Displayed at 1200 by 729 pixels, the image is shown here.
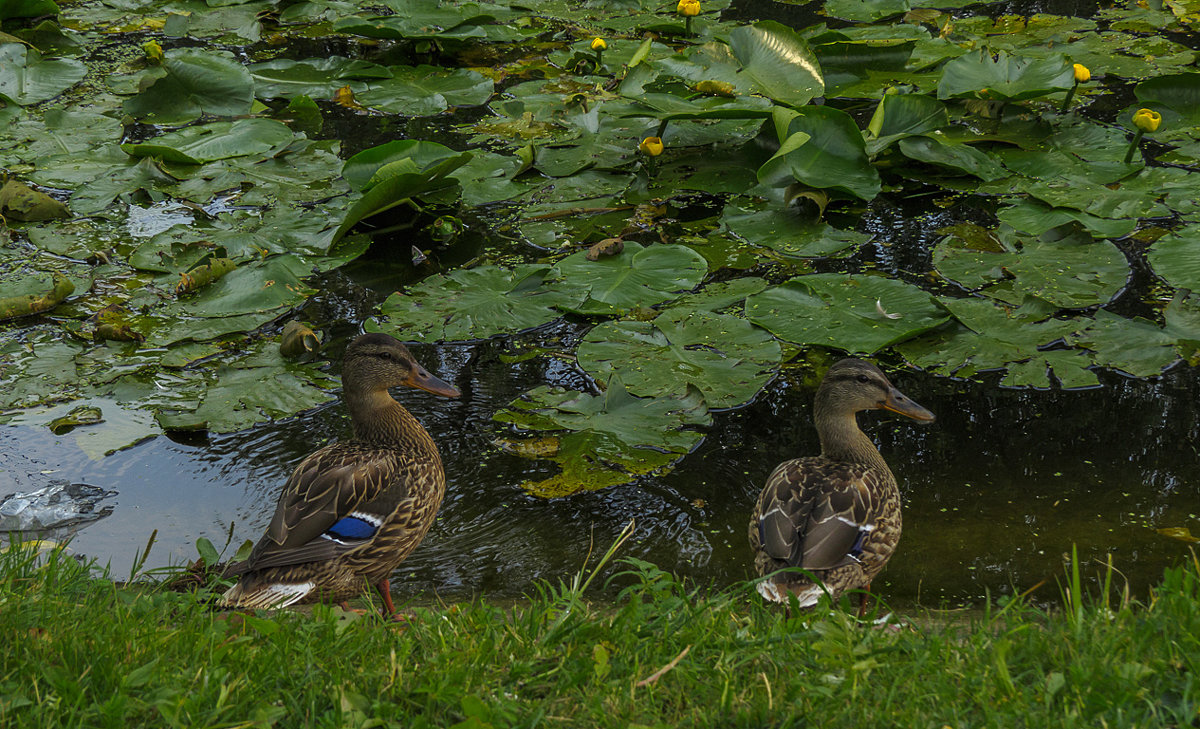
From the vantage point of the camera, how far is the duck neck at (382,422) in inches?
153

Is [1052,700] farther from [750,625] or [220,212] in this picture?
[220,212]

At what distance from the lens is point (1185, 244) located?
494 centimetres

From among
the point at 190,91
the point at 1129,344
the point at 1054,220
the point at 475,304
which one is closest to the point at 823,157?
the point at 1054,220

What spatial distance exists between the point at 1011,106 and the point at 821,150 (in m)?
1.65

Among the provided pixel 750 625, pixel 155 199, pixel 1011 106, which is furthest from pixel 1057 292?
pixel 155 199

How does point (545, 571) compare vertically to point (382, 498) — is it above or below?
below

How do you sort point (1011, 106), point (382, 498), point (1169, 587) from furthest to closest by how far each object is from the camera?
point (1011, 106), point (382, 498), point (1169, 587)

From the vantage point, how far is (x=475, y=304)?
5055mm

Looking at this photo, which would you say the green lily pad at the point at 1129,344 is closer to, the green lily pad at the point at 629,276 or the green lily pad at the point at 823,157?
the green lily pad at the point at 823,157

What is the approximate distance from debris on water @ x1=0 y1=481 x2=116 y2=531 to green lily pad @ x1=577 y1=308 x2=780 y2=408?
2.08 m

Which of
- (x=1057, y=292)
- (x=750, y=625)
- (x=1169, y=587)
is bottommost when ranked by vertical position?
(x=1057, y=292)

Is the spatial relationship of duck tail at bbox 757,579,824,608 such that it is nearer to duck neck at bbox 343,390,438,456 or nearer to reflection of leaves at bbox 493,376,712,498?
reflection of leaves at bbox 493,376,712,498

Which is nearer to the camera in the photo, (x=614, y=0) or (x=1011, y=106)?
(x=1011, y=106)

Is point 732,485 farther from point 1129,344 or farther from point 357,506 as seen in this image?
point 1129,344
